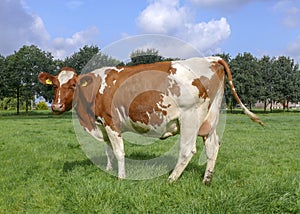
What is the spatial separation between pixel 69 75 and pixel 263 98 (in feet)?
182

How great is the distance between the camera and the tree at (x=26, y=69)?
46.4m

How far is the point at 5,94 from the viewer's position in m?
48.2

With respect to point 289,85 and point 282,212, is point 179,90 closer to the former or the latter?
point 282,212

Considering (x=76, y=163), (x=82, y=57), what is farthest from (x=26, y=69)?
(x=76, y=163)

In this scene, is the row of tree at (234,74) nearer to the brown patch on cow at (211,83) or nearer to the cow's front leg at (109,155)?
the cow's front leg at (109,155)

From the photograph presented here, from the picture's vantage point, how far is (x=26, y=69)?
154ft

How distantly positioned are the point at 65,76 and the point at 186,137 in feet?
9.23

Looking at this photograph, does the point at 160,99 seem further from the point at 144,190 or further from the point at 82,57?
the point at 82,57

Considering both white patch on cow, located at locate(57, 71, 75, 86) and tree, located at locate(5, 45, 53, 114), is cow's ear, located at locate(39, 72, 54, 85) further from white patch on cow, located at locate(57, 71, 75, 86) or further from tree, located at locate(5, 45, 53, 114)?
tree, located at locate(5, 45, 53, 114)

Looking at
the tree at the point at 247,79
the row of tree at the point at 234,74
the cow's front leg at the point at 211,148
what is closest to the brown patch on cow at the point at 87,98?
the cow's front leg at the point at 211,148

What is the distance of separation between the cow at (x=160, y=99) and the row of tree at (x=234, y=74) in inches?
671

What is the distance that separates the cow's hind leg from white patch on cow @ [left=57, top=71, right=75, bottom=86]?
2.53 meters

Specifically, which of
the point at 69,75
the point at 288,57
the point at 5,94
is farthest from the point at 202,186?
the point at 288,57

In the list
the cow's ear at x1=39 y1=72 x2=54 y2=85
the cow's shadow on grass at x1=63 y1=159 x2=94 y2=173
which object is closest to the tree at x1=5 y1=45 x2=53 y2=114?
the cow's shadow on grass at x1=63 y1=159 x2=94 y2=173
